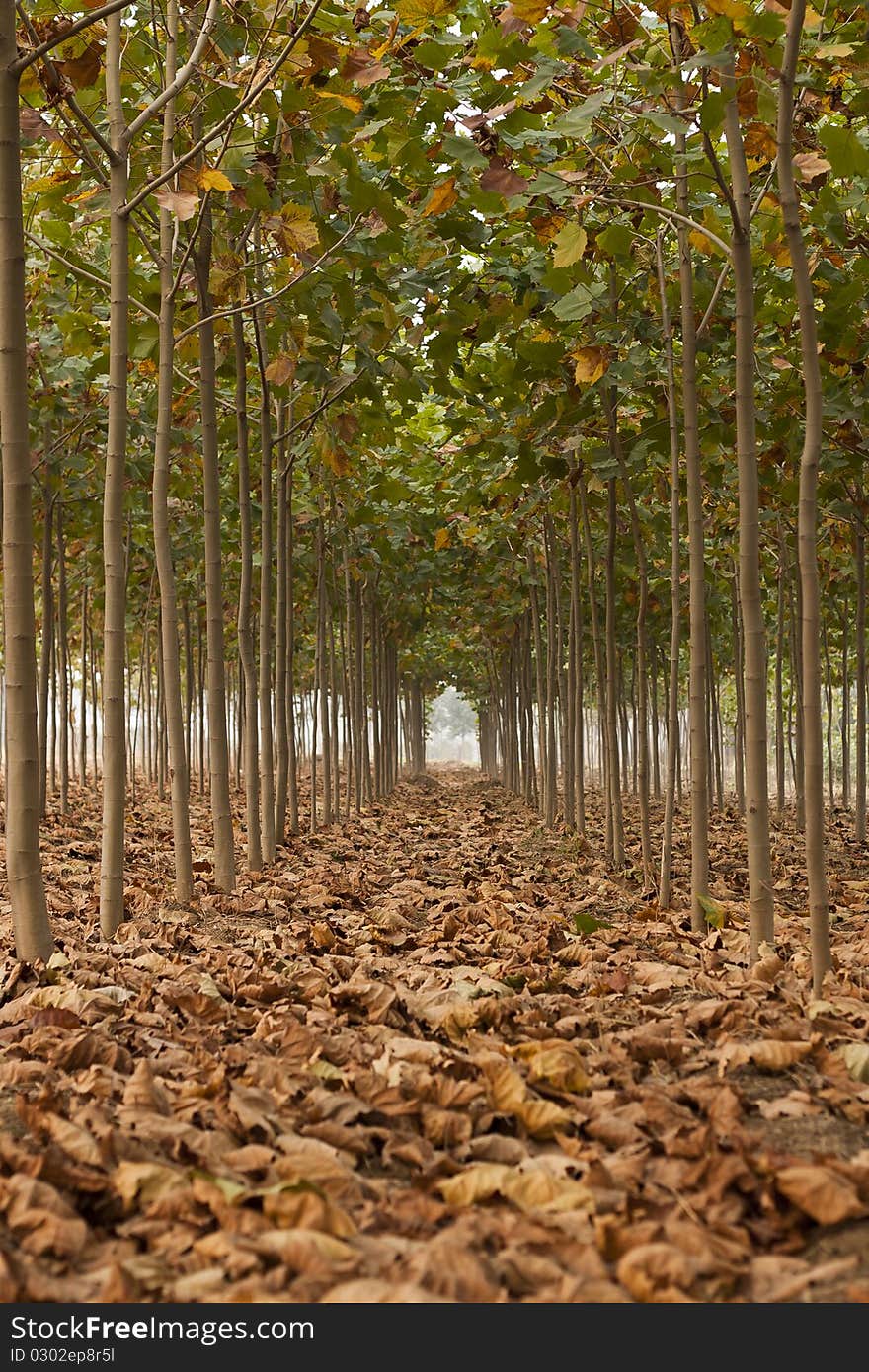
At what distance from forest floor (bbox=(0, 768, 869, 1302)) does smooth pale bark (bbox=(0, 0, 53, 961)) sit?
28 cm

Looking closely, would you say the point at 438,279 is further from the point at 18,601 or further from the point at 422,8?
the point at 18,601

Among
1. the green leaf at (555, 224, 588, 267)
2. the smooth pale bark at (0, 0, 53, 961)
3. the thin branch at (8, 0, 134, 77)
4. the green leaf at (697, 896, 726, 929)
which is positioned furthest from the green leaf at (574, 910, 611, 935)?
the thin branch at (8, 0, 134, 77)

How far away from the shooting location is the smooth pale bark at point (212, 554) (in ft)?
19.7

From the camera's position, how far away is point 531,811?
1497 cm

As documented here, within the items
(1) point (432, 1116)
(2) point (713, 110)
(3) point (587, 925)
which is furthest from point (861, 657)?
(1) point (432, 1116)

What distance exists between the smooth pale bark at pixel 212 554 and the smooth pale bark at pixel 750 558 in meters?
3.00

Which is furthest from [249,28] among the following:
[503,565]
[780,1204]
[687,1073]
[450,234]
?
[503,565]

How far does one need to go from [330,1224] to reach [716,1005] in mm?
1734

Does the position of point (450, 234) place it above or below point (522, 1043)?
→ above

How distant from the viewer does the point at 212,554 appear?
613 cm

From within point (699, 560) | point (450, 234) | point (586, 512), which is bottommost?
point (699, 560)

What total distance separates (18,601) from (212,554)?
2179 millimetres
